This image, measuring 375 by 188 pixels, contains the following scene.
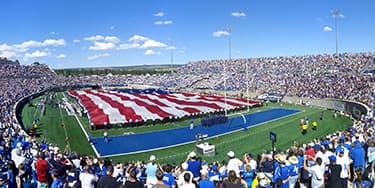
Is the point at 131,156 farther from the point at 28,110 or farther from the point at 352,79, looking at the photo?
the point at 352,79

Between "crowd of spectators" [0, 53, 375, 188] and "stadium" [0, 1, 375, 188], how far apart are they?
4 cm

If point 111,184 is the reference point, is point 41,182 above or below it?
below

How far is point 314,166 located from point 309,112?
108ft

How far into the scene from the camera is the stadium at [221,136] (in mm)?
8984

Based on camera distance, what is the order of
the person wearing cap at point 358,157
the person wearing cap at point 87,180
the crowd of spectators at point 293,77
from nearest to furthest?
the person wearing cap at point 87,180 < the person wearing cap at point 358,157 < the crowd of spectators at point 293,77

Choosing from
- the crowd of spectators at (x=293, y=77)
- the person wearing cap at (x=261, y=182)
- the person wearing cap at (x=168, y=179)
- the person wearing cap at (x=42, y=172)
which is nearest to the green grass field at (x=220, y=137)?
the crowd of spectators at (x=293, y=77)

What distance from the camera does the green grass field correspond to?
77.4 feet

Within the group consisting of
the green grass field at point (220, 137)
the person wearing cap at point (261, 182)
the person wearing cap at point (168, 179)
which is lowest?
the green grass field at point (220, 137)

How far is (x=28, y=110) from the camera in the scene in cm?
4547

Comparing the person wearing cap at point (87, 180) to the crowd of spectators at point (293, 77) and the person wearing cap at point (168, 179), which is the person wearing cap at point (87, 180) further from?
the crowd of spectators at point (293, 77)

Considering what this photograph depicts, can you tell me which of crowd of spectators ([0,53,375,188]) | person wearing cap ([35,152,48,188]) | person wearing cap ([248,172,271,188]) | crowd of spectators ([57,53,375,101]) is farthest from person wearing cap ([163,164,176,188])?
crowd of spectators ([57,53,375,101])

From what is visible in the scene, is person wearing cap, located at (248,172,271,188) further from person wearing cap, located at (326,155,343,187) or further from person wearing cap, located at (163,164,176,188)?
person wearing cap, located at (163,164,176,188)

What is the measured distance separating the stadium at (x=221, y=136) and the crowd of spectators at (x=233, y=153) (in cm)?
4

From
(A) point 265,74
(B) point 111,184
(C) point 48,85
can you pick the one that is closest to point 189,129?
(B) point 111,184
